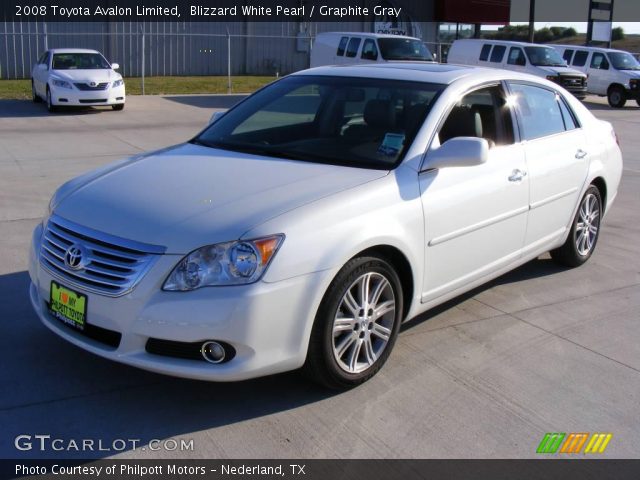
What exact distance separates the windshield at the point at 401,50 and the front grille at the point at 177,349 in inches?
747

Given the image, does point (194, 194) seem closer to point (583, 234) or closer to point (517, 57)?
point (583, 234)

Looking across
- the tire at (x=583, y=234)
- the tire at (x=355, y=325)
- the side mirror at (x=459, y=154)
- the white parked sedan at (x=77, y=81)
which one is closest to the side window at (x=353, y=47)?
the white parked sedan at (x=77, y=81)

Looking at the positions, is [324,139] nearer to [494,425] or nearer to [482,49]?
[494,425]

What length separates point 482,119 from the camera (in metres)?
5.16

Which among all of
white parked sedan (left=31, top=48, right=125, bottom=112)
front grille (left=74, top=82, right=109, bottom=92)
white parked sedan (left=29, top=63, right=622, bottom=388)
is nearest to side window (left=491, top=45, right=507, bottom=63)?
white parked sedan (left=31, top=48, right=125, bottom=112)

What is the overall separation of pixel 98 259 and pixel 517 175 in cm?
290

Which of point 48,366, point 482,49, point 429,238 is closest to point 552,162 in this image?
point 429,238

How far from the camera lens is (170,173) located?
4402 mm

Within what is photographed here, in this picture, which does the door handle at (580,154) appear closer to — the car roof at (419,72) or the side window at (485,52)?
the car roof at (419,72)

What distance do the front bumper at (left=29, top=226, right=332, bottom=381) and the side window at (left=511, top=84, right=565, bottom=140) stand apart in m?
2.52

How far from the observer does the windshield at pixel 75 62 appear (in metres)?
17.9

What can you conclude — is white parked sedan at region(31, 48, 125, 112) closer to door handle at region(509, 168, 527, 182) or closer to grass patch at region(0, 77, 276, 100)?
grass patch at region(0, 77, 276, 100)

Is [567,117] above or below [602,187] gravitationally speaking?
above

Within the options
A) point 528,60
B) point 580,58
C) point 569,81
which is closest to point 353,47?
point 528,60
